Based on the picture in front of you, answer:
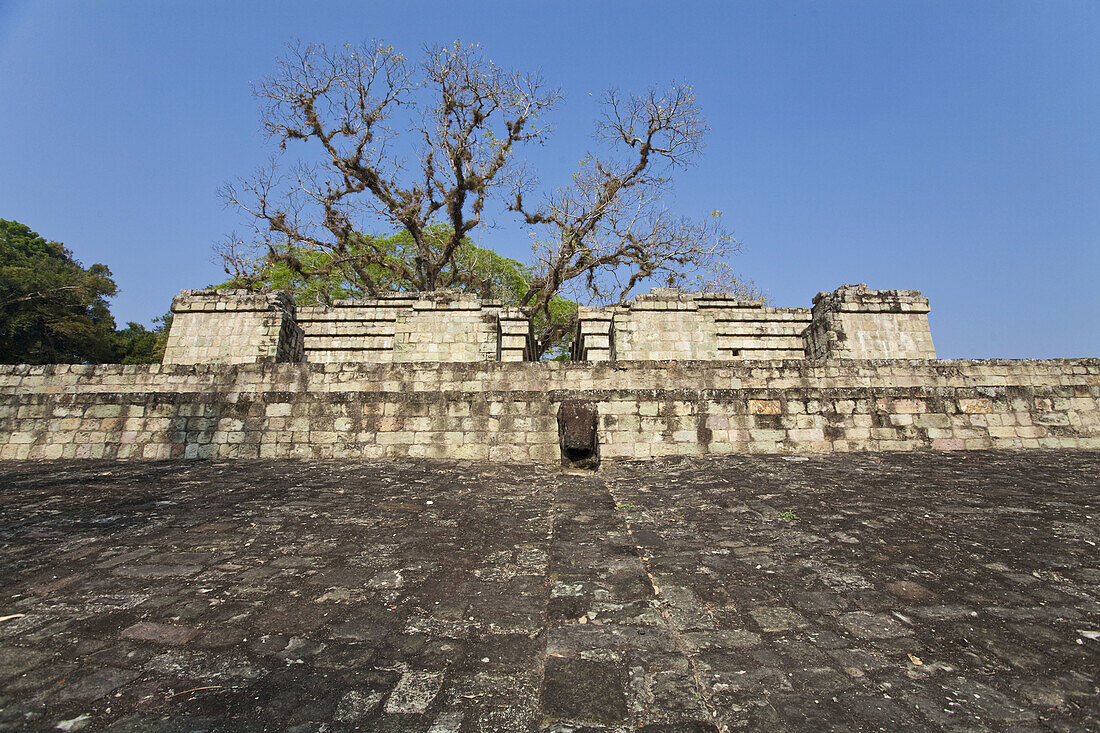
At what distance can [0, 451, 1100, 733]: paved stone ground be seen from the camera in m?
1.91

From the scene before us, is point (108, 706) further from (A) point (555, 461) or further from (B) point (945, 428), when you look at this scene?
(B) point (945, 428)

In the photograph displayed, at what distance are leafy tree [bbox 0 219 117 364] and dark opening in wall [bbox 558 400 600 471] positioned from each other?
3296 centimetres

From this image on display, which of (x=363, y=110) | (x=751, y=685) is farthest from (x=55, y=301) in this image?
(x=751, y=685)

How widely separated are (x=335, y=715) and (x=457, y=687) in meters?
0.46

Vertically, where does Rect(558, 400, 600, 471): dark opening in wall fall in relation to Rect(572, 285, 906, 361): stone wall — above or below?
below

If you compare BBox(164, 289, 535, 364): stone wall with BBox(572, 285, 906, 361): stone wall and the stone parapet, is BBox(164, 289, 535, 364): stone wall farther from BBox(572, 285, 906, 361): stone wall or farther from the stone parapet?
BBox(572, 285, 906, 361): stone wall

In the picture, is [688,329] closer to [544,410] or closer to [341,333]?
[544,410]

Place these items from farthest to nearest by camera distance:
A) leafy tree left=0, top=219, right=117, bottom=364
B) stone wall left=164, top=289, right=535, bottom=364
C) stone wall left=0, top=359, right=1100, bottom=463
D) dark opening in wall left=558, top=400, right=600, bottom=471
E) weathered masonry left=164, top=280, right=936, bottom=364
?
leafy tree left=0, top=219, right=117, bottom=364 < weathered masonry left=164, top=280, right=936, bottom=364 < stone wall left=164, top=289, right=535, bottom=364 < stone wall left=0, top=359, right=1100, bottom=463 < dark opening in wall left=558, top=400, right=600, bottom=471

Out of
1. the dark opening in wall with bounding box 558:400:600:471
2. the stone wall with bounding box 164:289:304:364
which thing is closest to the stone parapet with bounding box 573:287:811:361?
the dark opening in wall with bounding box 558:400:600:471

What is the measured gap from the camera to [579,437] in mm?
6223

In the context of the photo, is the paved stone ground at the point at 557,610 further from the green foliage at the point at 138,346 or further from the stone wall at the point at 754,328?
the green foliage at the point at 138,346

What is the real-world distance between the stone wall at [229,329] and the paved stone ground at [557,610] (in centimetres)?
809

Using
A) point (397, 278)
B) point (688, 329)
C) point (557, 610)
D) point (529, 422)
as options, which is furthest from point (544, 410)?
point (397, 278)

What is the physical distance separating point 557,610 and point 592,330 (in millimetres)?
11678
